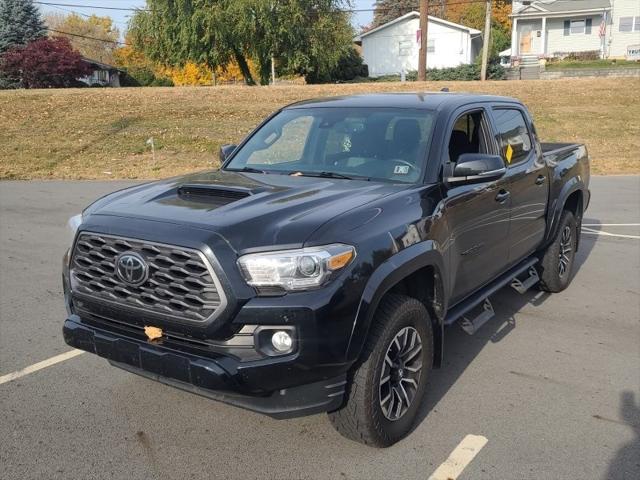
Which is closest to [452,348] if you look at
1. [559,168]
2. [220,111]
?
[559,168]

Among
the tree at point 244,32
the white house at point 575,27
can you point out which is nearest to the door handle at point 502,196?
the tree at point 244,32

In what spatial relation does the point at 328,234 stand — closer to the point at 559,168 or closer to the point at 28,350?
the point at 28,350

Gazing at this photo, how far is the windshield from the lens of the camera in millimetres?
4199

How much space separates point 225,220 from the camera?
316cm

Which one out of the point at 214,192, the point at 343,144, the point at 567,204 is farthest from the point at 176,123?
the point at 214,192

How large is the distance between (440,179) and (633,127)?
798 inches

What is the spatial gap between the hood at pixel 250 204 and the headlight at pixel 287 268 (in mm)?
56

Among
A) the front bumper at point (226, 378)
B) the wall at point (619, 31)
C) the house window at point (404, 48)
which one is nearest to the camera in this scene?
the front bumper at point (226, 378)

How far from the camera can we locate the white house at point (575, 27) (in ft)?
160

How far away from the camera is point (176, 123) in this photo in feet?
69.1

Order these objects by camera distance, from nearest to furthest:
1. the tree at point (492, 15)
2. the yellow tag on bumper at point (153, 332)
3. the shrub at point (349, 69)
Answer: the yellow tag on bumper at point (153, 332), the shrub at point (349, 69), the tree at point (492, 15)

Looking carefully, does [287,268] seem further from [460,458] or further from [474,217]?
[474,217]

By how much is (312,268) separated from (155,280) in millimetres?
779

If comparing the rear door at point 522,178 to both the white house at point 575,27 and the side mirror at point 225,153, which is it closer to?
the side mirror at point 225,153
